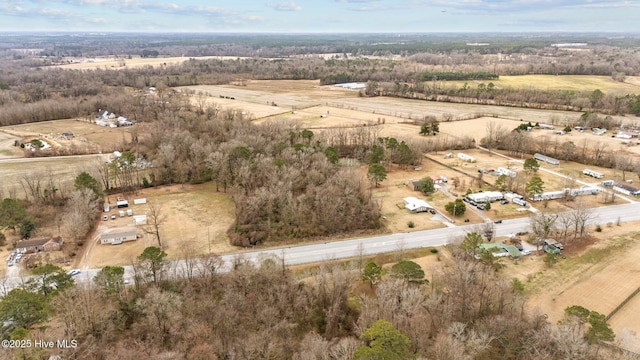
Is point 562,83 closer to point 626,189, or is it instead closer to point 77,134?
point 626,189

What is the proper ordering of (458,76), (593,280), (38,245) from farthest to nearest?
1. (458,76)
2. (38,245)
3. (593,280)

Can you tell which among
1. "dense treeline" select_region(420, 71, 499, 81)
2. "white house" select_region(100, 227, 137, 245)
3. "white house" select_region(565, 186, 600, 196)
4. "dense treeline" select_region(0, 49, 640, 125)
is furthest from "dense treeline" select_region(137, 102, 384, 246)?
"dense treeline" select_region(420, 71, 499, 81)

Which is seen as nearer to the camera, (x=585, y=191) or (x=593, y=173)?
(x=585, y=191)

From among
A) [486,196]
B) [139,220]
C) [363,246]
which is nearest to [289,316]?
[363,246]

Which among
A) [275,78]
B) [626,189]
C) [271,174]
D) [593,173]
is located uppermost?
[275,78]

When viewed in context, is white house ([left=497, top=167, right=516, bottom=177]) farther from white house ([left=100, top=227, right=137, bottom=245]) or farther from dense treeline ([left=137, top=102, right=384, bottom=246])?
white house ([left=100, top=227, right=137, bottom=245])

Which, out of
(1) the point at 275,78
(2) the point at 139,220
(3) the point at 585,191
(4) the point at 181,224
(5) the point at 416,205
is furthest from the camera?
(1) the point at 275,78

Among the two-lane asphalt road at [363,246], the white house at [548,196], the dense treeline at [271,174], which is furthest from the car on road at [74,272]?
the white house at [548,196]
